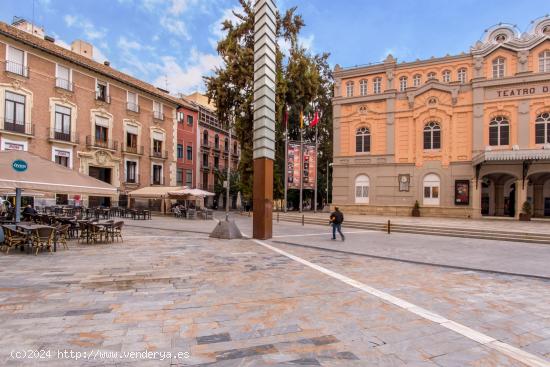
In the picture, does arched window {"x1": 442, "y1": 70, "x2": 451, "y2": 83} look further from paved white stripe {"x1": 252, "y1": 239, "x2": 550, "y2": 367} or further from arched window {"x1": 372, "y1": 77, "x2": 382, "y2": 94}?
paved white stripe {"x1": 252, "y1": 239, "x2": 550, "y2": 367}

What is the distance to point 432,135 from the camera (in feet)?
94.0

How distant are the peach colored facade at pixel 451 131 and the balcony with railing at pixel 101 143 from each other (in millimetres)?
21579

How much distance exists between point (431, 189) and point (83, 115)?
31342 mm

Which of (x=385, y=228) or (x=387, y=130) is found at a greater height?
(x=387, y=130)

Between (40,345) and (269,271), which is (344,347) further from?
(269,271)

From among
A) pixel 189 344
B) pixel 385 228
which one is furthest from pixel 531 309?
pixel 385 228

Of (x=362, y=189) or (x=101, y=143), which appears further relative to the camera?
(x=101, y=143)

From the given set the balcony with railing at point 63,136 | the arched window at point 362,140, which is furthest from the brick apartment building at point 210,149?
the arched window at point 362,140

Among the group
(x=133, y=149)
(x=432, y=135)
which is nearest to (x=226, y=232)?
(x=432, y=135)

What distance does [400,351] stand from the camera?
390cm

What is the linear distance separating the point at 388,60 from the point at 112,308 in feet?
103

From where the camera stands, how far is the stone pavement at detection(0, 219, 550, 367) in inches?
150

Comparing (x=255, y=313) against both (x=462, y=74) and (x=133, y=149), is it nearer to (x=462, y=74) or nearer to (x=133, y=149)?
(x=462, y=74)

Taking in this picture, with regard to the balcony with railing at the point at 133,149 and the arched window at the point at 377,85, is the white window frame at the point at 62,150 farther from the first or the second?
the arched window at the point at 377,85
